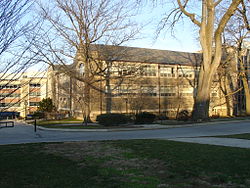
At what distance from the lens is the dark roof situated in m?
26.6

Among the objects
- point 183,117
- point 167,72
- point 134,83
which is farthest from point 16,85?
point 167,72

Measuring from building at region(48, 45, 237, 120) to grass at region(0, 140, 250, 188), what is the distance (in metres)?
18.3

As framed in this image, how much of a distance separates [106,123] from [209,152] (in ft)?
53.7

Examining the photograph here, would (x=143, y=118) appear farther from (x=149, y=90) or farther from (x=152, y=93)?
(x=152, y=93)

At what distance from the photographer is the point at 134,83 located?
108 ft

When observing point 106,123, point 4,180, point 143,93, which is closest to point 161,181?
point 4,180

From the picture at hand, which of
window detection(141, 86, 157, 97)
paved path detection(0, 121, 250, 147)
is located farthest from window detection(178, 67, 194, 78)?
paved path detection(0, 121, 250, 147)

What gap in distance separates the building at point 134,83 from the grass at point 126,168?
18.3 metres

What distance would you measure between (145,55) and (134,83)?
8.55 m

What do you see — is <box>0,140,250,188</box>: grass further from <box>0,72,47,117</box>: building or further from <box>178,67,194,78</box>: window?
<box>178,67,194,78</box>: window

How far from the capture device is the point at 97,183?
5.53 m

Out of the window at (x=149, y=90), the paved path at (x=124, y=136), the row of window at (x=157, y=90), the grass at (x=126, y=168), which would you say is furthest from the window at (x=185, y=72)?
the grass at (x=126, y=168)

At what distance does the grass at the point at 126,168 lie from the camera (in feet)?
18.2

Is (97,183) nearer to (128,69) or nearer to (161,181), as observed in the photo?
(161,181)
